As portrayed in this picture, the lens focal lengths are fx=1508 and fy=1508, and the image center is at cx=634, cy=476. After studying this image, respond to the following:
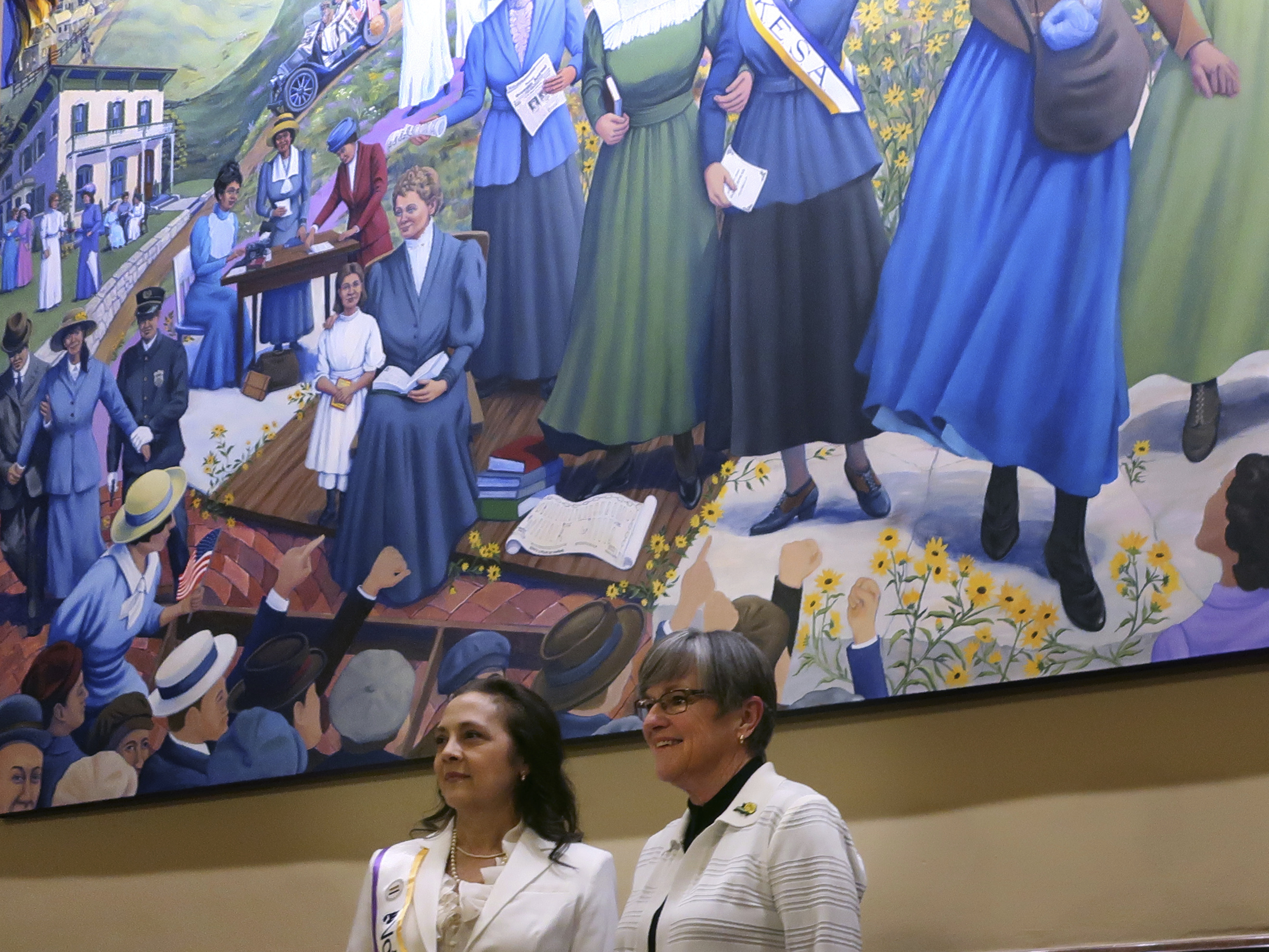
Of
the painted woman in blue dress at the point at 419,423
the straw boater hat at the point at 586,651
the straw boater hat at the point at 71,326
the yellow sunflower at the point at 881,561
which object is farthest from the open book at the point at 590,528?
the straw boater hat at the point at 71,326

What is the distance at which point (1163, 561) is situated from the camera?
12.0ft

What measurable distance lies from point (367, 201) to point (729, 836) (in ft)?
10.3

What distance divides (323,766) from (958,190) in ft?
8.99

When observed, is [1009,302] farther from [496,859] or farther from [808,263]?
[496,859]

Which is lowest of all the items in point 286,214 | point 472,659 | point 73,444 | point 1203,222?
point 472,659

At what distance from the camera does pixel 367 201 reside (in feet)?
18.0

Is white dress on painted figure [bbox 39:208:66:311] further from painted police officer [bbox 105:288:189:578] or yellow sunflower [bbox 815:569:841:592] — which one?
yellow sunflower [bbox 815:569:841:592]

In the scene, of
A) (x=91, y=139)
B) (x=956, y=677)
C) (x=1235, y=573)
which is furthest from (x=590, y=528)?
(x=91, y=139)

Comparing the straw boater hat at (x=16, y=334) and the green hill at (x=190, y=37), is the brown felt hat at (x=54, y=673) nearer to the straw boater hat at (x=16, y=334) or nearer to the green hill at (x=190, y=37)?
the straw boater hat at (x=16, y=334)

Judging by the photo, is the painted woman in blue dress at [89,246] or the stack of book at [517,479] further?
the painted woman in blue dress at [89,246]

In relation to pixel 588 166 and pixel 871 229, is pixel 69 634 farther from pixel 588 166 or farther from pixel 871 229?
pixel 871 229

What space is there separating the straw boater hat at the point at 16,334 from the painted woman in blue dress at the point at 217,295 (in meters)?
0.91

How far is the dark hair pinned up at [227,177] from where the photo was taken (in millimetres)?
5906

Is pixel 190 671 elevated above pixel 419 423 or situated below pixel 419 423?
below
